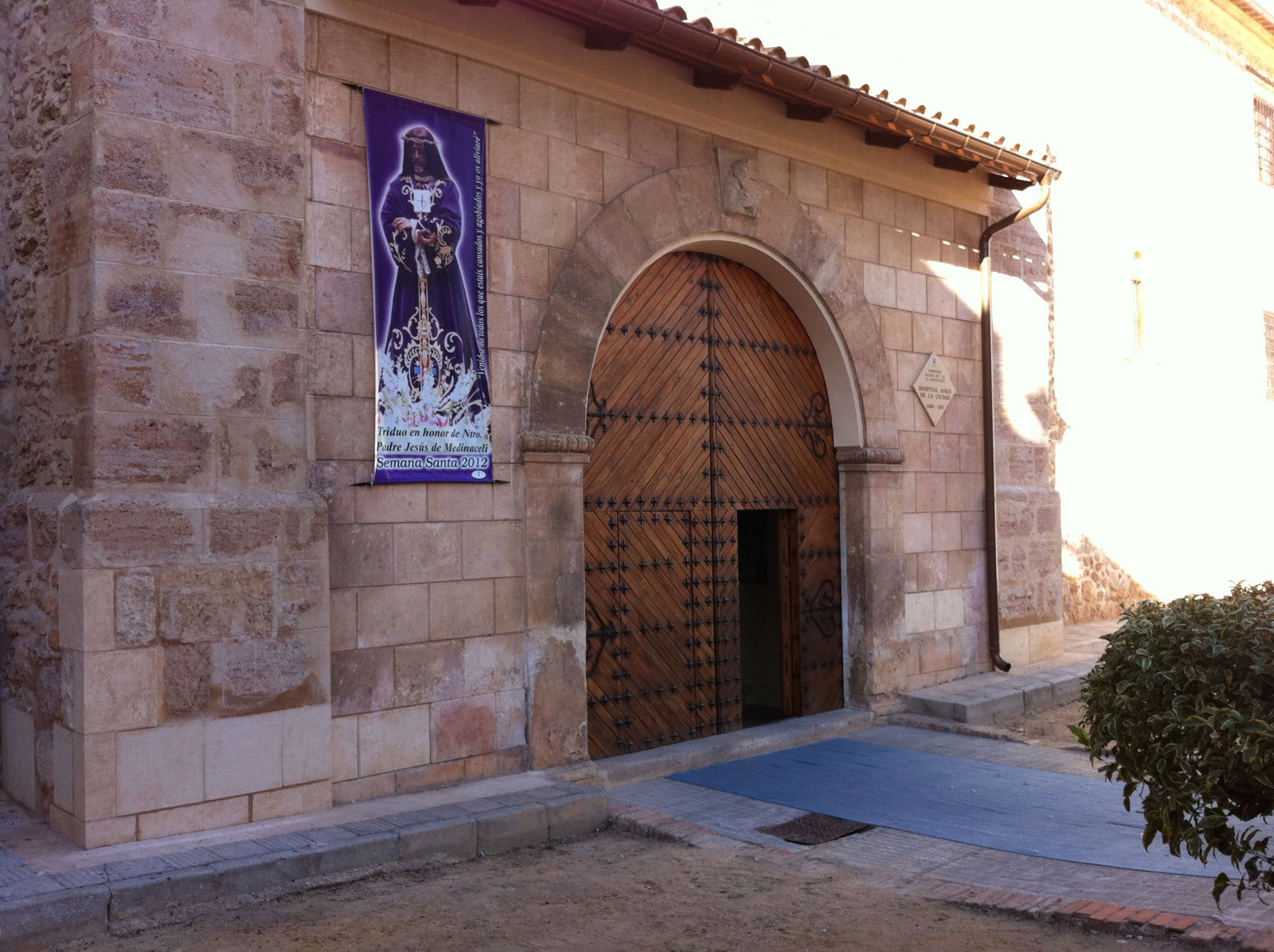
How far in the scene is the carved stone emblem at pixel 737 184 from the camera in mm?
7301

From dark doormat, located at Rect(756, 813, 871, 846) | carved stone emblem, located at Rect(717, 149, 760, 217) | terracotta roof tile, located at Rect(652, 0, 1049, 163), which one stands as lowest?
dark doormat, located at Rect(756, 813, 871, 846)

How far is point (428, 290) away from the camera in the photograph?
18.8 ft

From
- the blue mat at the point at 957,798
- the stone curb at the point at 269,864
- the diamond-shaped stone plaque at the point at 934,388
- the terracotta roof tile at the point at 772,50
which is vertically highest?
the terracotta roof tile at the point at 772,50

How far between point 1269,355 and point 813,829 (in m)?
13.9

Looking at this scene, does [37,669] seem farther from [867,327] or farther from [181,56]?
[867,327]

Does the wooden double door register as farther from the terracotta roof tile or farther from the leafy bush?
the leafy bush

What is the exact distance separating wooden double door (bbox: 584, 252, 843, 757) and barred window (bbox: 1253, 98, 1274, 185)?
1208 centimetres

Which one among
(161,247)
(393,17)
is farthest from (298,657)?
(393,17)

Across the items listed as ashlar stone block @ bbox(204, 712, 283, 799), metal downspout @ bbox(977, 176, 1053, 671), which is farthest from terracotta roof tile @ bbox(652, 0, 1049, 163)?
ashlar stone block @ bbox(204, 712, 283, 799)

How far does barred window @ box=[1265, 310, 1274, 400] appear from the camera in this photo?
1620 centimetres

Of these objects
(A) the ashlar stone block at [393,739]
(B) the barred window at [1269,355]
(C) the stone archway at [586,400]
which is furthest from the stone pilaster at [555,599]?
(B) the barred window at [1269,355]

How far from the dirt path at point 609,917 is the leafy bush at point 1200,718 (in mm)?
635

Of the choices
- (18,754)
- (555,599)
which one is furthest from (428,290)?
(18,754)

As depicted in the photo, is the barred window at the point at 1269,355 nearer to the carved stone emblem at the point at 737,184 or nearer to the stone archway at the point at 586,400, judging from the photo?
the stone archway at the point at 586,400
